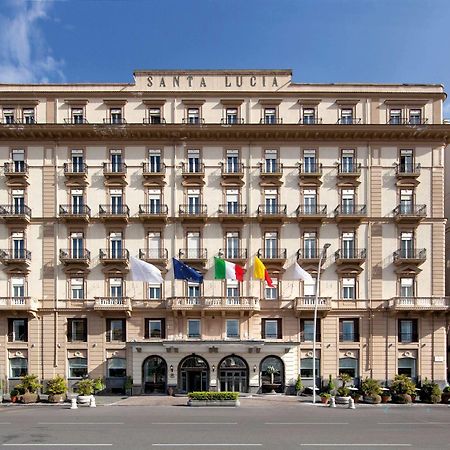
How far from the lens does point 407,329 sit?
132 feet

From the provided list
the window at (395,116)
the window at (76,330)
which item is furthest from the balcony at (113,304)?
the window at (395,116)

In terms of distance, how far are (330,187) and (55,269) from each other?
25675 millimetres

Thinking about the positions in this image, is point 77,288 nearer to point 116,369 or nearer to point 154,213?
point 116,369

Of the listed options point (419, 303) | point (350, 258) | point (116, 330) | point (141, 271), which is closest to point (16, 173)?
point (141, 271)

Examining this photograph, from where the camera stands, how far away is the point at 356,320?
40188 mm

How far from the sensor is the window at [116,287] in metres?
40.2

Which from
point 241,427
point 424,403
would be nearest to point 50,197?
point 241,427

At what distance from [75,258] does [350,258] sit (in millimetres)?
24151

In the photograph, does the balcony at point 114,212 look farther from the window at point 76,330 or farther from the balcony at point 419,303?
the balcony at point 419,303

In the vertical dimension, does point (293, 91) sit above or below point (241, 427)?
above

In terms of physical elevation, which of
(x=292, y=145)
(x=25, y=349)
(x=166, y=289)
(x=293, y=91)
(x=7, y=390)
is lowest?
(x=7, y=390)

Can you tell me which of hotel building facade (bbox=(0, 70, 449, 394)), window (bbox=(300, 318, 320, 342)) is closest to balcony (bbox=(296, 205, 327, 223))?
hotel building facade (bbox=(0, 70, 449, 394))

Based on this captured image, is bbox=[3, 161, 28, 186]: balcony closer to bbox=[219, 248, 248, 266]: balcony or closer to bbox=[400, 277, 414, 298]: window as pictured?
bbox=[219, 248, 248, 266]: balcony

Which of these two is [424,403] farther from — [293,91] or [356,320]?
[293,91]
